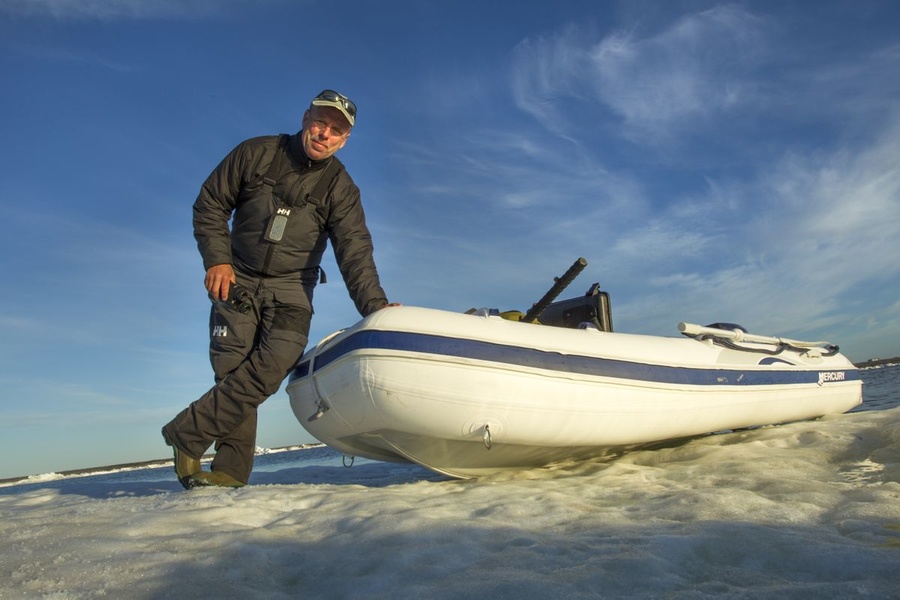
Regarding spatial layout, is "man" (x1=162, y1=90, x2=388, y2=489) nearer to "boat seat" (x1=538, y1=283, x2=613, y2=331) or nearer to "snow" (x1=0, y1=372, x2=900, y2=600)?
"snow" (x1=0, y1=372, x2=900, y2=600)

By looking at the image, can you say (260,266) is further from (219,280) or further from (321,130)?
(321,130)

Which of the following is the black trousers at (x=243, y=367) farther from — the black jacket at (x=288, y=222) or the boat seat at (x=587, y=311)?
the boat seat at (x=587, y=311)

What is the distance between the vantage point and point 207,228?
3750mm

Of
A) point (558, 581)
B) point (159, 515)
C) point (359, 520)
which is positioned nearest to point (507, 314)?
point (359, 520)

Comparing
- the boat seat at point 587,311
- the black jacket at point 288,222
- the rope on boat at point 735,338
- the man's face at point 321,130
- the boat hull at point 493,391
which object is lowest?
the boat hull at point 493,391

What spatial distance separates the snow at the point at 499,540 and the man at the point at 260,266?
663mm

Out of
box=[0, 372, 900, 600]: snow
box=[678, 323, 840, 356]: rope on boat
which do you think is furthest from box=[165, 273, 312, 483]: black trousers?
box=[678, 323, 840, 356]: rope on boat

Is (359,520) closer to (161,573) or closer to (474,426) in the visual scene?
(161,573)

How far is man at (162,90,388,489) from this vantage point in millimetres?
3676

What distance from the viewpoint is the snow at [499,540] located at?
1.46 meters

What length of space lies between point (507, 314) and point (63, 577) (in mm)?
3530

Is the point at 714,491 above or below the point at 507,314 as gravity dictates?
below

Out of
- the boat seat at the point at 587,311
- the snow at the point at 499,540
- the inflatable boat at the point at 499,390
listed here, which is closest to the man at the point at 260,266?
the inflatable boat at the point at 499,390

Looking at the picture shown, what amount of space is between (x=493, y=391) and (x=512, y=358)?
242 millimetres
